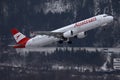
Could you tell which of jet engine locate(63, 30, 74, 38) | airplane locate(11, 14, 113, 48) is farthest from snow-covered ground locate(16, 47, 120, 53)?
jet engine locate(63, 30, 74, 38)

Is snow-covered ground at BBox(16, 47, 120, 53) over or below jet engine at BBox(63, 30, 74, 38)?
below

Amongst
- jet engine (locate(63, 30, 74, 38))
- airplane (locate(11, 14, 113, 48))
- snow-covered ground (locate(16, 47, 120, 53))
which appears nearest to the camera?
jet engine (locate(63, 30, 74, 38))

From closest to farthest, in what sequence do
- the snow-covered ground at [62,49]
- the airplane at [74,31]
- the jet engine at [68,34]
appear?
the jet engine at [68,34]
the airplane at [74,31]
the snow-covered ground at [62,49]

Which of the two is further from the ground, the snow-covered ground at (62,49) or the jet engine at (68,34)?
the jet engine at (68,34)

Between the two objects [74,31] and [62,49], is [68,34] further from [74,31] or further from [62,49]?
[62,49]

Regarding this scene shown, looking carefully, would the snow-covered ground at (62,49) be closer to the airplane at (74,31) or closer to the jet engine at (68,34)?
the airplane at (74,31)

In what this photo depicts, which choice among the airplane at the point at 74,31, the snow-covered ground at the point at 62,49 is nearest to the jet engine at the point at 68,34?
the airplane at the point at 74,31

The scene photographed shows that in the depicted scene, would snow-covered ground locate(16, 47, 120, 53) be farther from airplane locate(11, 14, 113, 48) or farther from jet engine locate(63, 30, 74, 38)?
jet engine locate(63, 30, 74, 38)

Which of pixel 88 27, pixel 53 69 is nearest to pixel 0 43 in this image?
pixel 53 69

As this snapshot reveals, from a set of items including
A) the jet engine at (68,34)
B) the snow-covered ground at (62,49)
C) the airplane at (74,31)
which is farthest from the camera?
the snow-covered ground at (62,49)

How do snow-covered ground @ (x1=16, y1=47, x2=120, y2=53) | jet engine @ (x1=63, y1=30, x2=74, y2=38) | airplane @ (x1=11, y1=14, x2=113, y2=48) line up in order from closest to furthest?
jet engine @ (x1=63, y1=30, x2=74, y2=38) < airplane @ (x1=11, y1=14, x2=113, y2=48) < snow-covered ground @ (x1=16, y1=47, x2=120, y2=53)

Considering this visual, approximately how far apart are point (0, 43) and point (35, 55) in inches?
467

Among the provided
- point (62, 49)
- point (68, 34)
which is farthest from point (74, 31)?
point (62, 49)

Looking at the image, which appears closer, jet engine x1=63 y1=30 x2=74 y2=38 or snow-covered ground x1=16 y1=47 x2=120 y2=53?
jet engine x1=63 y1=30 x2=74 y2=38
